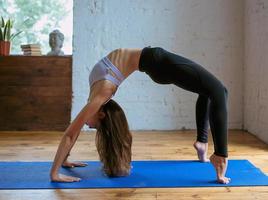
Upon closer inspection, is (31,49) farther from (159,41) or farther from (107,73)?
(107,73)

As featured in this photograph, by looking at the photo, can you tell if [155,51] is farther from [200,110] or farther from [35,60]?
[35,60]

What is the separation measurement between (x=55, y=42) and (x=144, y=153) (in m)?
1.84

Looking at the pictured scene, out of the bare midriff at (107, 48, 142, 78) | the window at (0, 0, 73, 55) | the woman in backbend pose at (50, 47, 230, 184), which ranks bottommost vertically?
the woman in backbend pose at (50, 47, 230, 184)

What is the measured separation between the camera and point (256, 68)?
359cm

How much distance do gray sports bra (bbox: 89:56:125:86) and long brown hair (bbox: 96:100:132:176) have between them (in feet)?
0.54

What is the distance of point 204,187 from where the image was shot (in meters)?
1.89

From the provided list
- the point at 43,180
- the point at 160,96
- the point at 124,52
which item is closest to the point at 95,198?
the point at 43,180

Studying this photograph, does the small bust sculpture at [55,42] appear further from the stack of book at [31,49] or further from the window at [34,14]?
the window at [34,14]

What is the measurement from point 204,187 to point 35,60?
2.57 metres

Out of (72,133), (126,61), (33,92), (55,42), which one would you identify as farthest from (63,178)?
(55,42)

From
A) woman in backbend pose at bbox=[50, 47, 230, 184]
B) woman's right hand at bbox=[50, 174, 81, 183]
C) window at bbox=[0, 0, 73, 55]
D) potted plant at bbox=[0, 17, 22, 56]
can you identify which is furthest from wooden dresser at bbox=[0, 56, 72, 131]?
woman's right hand at bbox=[50, 174, 81, 183]

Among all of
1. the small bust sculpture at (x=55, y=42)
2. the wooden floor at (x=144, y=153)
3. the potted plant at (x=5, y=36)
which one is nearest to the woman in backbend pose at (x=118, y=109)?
the wooden floor at (x=144, y=153)

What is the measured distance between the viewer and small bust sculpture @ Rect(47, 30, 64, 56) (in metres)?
3.91

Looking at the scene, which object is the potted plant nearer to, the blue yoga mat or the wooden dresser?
the wooden dresser
